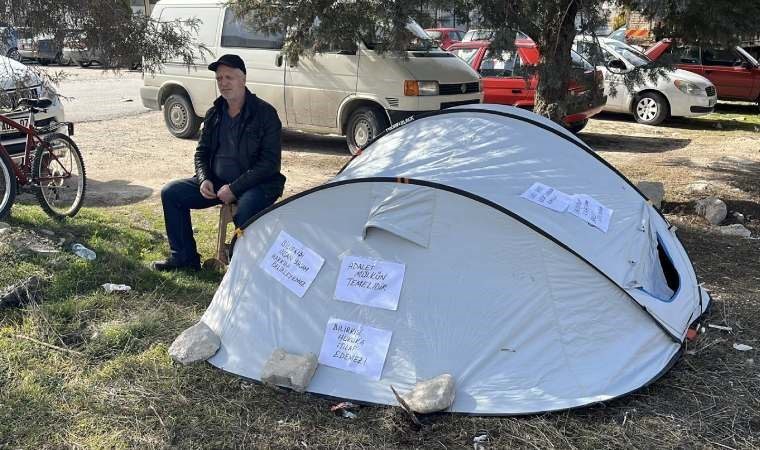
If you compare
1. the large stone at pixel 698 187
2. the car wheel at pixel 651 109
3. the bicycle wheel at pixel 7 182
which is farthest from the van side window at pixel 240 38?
the car wheel at pixel 651 109

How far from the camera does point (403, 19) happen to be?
599 centimetres

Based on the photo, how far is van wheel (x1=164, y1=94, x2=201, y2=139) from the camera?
36.0 ft

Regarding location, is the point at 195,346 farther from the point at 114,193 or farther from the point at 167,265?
the point at 114,193

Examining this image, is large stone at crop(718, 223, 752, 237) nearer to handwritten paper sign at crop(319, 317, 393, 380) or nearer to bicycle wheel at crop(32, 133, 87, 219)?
handwritten paper sign at crop(319, 317, 393, 380)

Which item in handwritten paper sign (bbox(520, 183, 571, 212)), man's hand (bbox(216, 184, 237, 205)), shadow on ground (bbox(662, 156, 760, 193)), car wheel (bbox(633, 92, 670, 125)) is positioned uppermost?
car wheel (bbox(633, 92, 670, 125))

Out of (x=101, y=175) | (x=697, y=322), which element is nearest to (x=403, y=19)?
(x=697, y=322)

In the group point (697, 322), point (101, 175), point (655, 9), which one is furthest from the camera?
point (101, 175)

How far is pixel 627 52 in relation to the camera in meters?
13.1

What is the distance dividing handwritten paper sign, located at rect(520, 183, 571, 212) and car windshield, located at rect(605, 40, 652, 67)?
9874 mm

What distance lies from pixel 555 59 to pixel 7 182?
4942 mm

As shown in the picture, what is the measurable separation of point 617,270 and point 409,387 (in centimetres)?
128

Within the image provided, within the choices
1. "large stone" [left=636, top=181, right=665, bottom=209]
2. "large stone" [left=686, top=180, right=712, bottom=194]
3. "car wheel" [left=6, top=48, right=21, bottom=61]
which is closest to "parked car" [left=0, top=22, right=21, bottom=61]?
"car wheel" [left=6, top=48, right=21, bottom=61]

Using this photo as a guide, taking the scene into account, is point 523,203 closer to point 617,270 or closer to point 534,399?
point 617,270

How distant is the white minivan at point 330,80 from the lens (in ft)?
29.7
